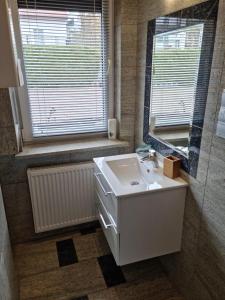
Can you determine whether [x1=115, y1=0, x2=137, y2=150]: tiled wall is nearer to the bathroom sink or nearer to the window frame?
the window frame

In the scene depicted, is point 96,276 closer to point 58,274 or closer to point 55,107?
point 58,274

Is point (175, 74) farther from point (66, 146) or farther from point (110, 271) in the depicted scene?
point (110, 271)

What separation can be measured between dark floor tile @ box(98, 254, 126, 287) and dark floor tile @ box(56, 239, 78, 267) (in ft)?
0.78

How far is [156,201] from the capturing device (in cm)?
152

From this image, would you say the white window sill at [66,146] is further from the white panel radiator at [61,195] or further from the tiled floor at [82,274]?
the tiled floor at [82,274]

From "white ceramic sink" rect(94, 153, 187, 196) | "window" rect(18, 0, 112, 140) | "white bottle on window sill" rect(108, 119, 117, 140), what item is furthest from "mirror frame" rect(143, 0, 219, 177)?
"window" rect(18, 0, 112, 140)

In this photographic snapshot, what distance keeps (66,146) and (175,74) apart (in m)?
1.12

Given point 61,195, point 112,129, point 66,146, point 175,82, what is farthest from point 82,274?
point 175,82

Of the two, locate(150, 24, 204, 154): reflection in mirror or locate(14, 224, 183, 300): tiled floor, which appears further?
locate(14, 224, 183, 300): tiled floor

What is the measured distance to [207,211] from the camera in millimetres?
1377

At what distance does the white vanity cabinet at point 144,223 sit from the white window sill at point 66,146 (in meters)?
0.52

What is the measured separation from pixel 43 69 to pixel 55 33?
1.01 ft

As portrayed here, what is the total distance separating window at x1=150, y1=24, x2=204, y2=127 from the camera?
138 centimetres

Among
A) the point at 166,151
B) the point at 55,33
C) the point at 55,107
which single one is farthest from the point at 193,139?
the point at 55,33
